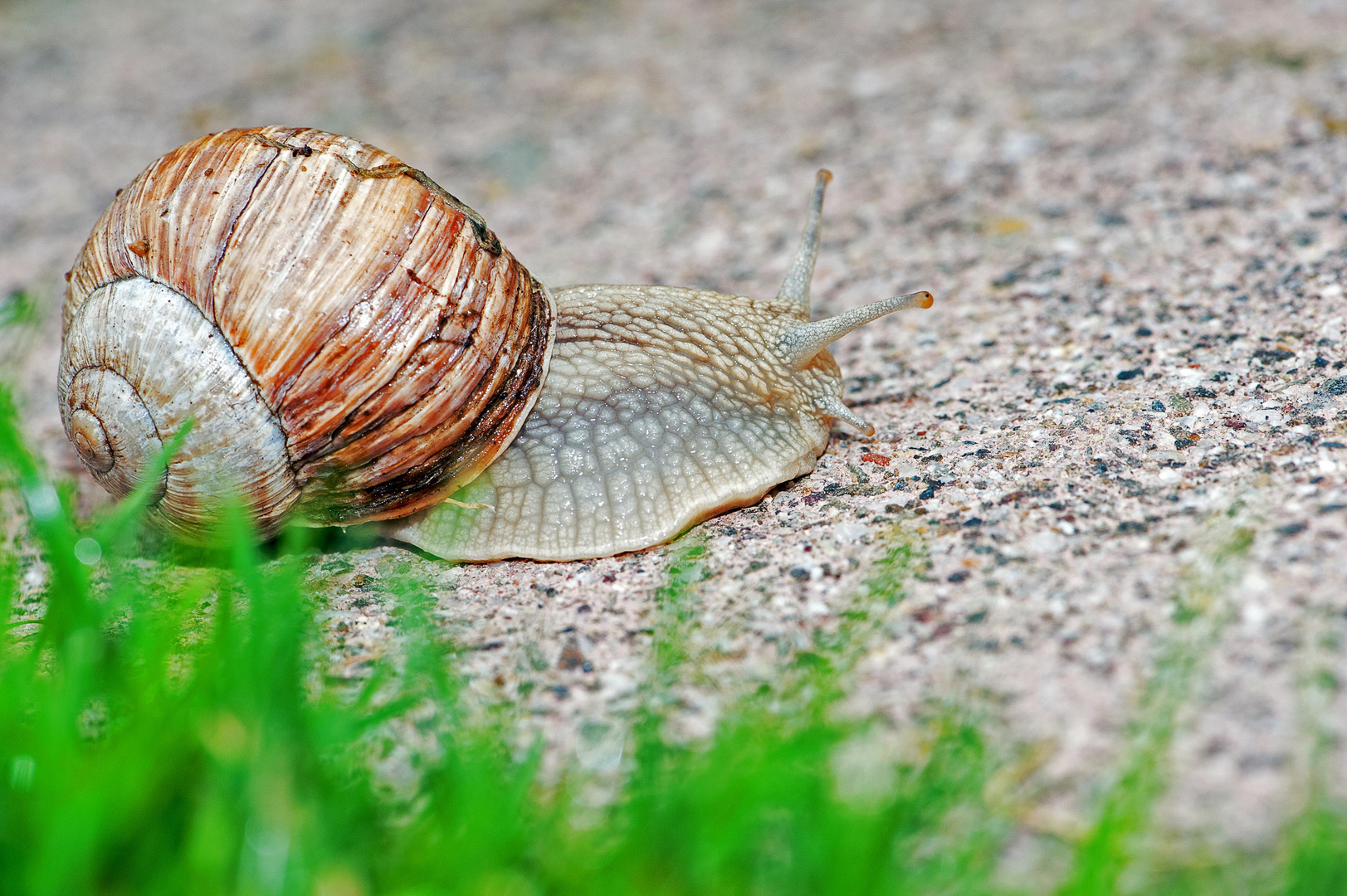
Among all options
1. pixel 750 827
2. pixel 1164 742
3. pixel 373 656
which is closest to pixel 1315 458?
pixel 1164 742

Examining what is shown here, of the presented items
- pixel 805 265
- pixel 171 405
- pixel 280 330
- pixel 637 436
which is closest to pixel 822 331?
pixel 805 265

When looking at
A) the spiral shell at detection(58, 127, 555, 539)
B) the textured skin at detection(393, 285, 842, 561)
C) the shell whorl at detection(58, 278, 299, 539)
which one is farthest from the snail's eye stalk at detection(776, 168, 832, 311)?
the shell whorl at detection(58, 278, 299, 539)

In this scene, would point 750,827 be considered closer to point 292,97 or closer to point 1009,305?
point 1009,305

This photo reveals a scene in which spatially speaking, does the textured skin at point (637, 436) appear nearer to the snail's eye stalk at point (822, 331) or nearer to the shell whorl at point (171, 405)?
the snail's eye stalk at point (822, 331)

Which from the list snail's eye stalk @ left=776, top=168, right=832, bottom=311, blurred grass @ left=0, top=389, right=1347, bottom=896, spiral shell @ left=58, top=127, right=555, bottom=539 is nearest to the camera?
blurred grass @ left=0, top=389, right=1347, bottom=896

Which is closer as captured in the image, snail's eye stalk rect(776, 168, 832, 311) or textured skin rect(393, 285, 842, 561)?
textured skin rect(393, 285, 842, 561)

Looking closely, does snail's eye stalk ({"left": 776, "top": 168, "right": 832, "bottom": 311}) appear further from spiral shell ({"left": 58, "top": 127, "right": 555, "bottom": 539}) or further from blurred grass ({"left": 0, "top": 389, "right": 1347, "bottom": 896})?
blurred grass ({"left": 0, "top": 389, "right": 1347, "bottom": 896})

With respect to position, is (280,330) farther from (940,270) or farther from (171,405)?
(940,270)
